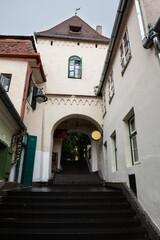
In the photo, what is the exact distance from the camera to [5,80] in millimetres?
7949

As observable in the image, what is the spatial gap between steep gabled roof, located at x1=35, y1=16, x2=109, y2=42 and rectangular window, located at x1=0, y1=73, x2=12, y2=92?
19.5 feet

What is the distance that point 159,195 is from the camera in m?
3.42

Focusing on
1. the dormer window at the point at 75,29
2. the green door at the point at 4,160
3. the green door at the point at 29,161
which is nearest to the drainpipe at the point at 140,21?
the green door at the point at 4,160

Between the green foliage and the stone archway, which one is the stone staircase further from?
the green foliage

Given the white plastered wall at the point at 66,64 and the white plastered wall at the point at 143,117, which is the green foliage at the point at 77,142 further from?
the white plastered wall at the point at 143,117

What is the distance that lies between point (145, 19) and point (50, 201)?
5529mm

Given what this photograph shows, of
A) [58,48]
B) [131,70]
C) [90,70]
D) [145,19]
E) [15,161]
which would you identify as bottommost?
[15,161]

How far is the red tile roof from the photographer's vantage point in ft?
28.6

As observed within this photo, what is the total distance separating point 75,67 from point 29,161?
7.29 metres

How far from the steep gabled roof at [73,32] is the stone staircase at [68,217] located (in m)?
11.5

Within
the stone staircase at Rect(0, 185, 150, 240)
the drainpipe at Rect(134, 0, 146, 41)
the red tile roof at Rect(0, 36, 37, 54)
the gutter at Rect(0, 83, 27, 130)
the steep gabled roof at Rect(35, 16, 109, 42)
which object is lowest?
the stone staircase at Rect(0, 185, 150, 240)

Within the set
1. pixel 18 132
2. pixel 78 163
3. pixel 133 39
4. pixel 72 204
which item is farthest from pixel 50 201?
pixel 78 163

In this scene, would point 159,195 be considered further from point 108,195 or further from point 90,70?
point 90,70

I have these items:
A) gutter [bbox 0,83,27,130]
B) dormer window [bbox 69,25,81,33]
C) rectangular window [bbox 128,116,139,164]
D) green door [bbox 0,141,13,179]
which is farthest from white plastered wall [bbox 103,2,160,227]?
dormer window [bbox 69,25,81,33]
